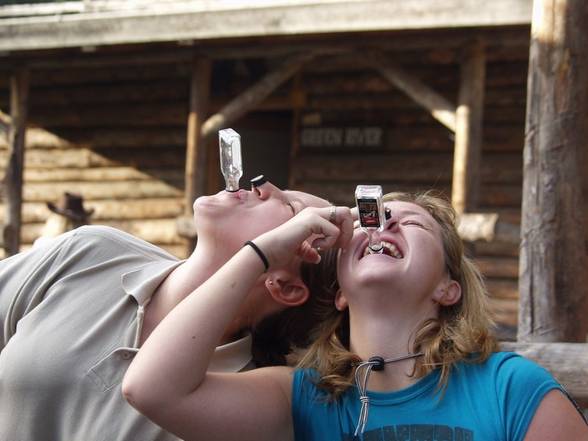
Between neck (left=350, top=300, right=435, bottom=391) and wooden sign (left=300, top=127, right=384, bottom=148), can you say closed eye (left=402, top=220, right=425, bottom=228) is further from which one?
wooden sign (left=300, top=127, right=384, bottom=148)

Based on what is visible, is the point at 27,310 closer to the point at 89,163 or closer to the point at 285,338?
the point at 285,338

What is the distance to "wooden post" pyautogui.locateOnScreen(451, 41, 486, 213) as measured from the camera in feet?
21.4

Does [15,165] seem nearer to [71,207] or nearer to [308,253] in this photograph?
[71,207]

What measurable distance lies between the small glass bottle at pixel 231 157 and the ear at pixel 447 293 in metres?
0.54

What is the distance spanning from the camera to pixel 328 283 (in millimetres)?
2371

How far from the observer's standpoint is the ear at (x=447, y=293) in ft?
7.17

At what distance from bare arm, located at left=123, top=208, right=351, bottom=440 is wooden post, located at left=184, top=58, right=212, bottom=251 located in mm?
5488

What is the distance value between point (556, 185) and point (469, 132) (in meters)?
2.86

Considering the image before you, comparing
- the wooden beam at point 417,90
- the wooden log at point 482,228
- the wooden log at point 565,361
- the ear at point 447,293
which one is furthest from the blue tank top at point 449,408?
the wooden beam at point 417,90

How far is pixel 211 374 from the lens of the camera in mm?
2016

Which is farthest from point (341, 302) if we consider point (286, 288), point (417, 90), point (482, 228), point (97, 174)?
point (97, 174)

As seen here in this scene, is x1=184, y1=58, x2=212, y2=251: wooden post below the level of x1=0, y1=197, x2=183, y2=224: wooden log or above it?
above

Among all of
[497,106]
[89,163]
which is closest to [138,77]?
[89,163]

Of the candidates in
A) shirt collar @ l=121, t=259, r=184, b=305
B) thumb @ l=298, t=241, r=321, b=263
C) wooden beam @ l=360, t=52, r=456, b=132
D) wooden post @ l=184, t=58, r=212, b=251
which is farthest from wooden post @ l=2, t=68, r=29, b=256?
thumb @ l=298, t=241, r=321, b=263
